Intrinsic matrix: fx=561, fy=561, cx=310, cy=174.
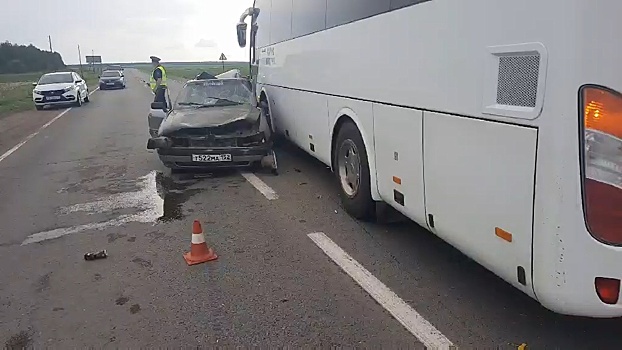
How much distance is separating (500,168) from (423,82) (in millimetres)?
1207

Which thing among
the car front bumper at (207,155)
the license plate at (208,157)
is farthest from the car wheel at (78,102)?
the license plate at (208,157)

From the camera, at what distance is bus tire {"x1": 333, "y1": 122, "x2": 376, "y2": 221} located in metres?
5.94

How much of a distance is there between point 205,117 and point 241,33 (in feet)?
17.7

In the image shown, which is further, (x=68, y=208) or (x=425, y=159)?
(x=68, y=208)

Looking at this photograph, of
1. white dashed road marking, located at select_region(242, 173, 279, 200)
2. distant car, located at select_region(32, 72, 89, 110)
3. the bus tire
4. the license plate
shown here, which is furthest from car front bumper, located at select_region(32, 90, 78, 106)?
the bus tire

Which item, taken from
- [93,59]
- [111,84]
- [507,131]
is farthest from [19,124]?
[93,59]

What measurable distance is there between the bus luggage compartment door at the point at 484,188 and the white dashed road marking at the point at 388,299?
1.91 feet

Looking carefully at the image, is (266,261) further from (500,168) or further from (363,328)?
(500,168)

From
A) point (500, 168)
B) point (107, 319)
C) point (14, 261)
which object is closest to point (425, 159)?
point (500, 168)

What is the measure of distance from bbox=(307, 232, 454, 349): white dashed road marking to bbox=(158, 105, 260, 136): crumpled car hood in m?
3.89

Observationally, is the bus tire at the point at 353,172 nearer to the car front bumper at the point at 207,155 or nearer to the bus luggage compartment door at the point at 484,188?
the bus luggage compartment door at the point at 484,188

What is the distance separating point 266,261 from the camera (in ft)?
17.3

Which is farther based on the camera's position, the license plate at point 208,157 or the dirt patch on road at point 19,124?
the dirt patch on road at point 19,124

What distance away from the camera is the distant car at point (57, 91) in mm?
25547
